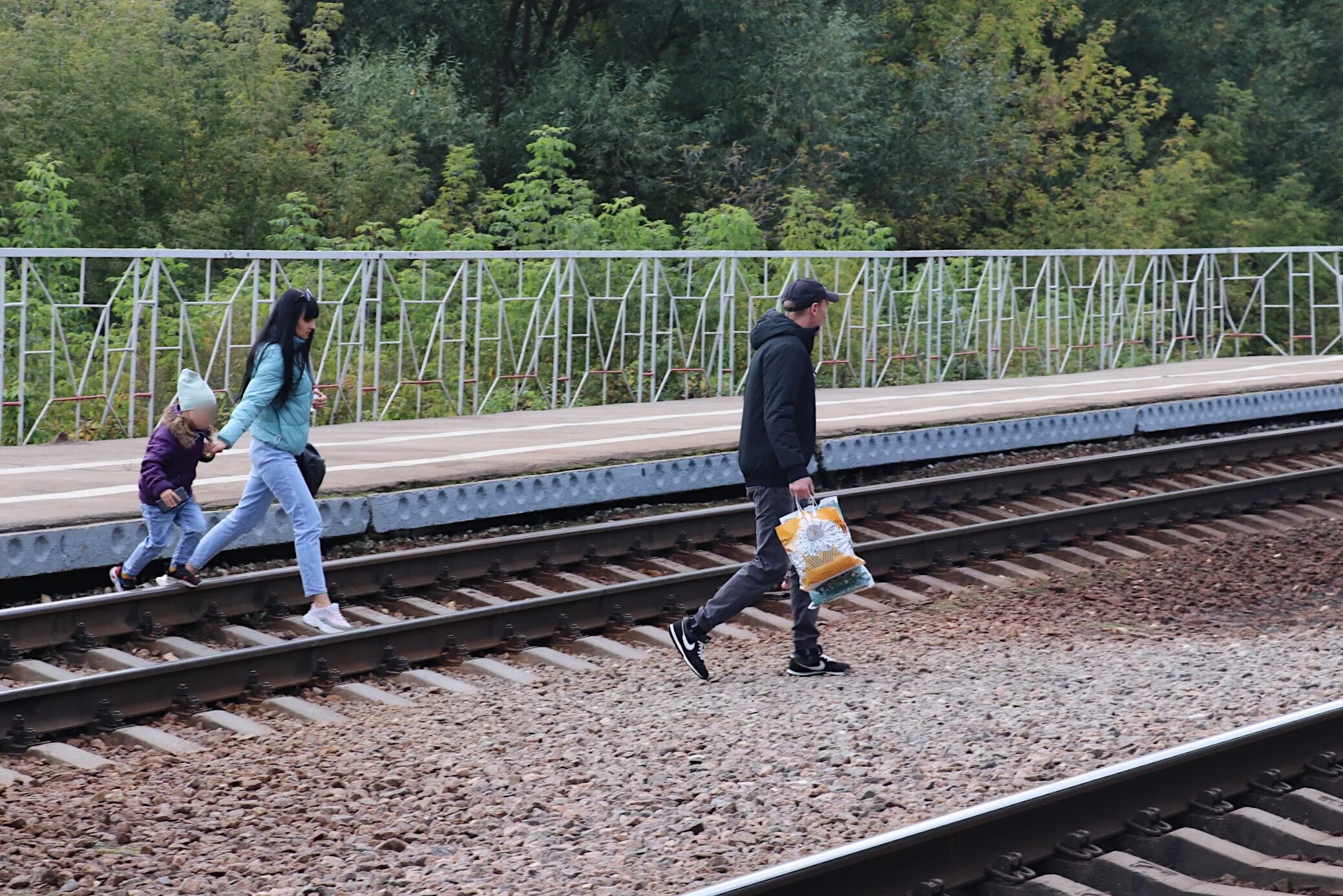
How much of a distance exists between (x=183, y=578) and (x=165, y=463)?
58 centimetres

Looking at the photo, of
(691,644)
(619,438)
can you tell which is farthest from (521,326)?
(691,644)

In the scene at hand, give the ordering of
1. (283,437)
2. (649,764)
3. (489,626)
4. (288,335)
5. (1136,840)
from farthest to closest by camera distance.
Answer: (489,626)
(283,437)
(288,335)
(649,764)
(1136,840)

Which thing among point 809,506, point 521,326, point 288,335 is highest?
point 288,335

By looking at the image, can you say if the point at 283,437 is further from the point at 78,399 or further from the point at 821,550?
the point at 78,399

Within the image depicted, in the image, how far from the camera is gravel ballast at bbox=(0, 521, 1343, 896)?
505 centimetres

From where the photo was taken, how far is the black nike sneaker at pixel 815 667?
24.7ft

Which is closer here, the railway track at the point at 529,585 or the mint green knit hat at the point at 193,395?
the railway track at the point at 529,585

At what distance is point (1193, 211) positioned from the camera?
38.9m

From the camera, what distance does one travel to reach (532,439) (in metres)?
13.2

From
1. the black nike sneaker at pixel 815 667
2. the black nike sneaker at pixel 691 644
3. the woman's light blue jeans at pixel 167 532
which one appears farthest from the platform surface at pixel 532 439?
the black nike sneaker at pixel 815 667

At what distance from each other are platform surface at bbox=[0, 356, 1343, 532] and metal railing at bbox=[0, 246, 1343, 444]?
1.32 m

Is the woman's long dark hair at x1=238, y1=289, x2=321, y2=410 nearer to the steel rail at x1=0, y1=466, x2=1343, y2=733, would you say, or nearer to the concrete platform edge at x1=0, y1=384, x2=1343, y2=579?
the steel rail at x1=0, y1=466, x2=1343, y2=733

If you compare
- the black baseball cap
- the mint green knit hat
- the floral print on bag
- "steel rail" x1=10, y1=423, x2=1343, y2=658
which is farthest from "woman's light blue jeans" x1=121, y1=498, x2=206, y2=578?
the black baseball cap

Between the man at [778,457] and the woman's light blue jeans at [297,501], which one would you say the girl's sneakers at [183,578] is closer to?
the woman's light blue jeans at [297,501]
